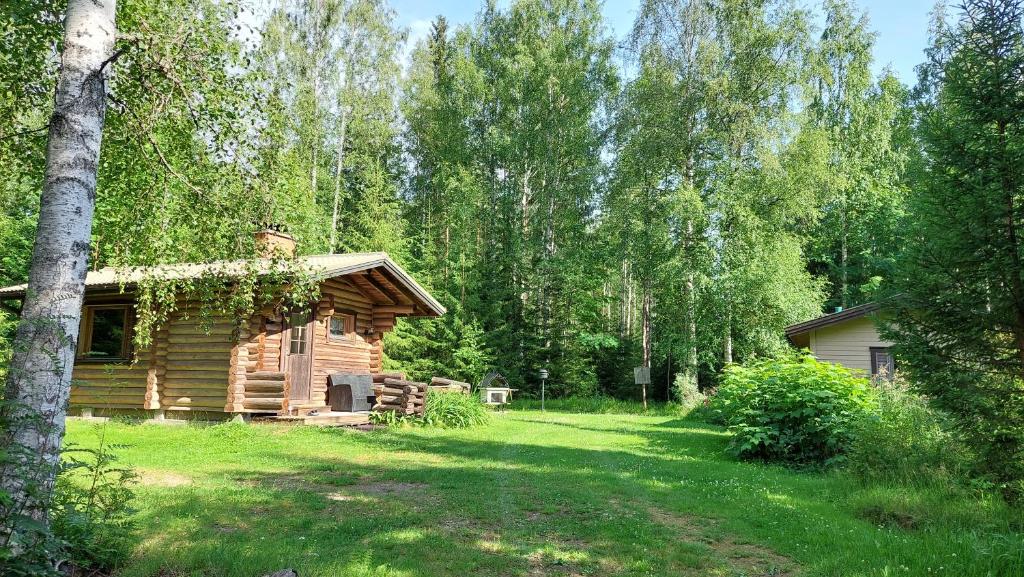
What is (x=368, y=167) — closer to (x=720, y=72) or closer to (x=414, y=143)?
(x=414, y=143)

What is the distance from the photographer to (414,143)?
3500 centimetres

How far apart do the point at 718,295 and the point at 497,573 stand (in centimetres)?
1905

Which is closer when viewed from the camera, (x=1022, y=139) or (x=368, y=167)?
(x=1022, y=139)

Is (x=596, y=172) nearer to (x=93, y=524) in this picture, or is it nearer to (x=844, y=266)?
(x=844, y=266)

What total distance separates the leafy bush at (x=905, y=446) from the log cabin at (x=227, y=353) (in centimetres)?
1039

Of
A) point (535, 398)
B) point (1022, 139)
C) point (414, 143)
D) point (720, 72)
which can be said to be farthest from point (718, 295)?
point (414, 143)

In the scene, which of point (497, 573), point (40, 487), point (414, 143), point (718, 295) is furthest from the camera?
point (414, 143)

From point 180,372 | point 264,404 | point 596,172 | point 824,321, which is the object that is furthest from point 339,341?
point 596,172

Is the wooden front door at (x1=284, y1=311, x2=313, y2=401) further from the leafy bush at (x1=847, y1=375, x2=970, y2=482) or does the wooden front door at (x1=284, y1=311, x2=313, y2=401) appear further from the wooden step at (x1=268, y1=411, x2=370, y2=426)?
the leafy bush at (x1=847, y1=375, x2=970, y2=482)

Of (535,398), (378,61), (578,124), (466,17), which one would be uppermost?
(466,17)

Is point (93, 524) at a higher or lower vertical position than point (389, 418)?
higher

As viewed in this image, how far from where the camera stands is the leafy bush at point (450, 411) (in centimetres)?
1547

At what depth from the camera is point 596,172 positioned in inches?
1138

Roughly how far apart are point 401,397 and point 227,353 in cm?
425
